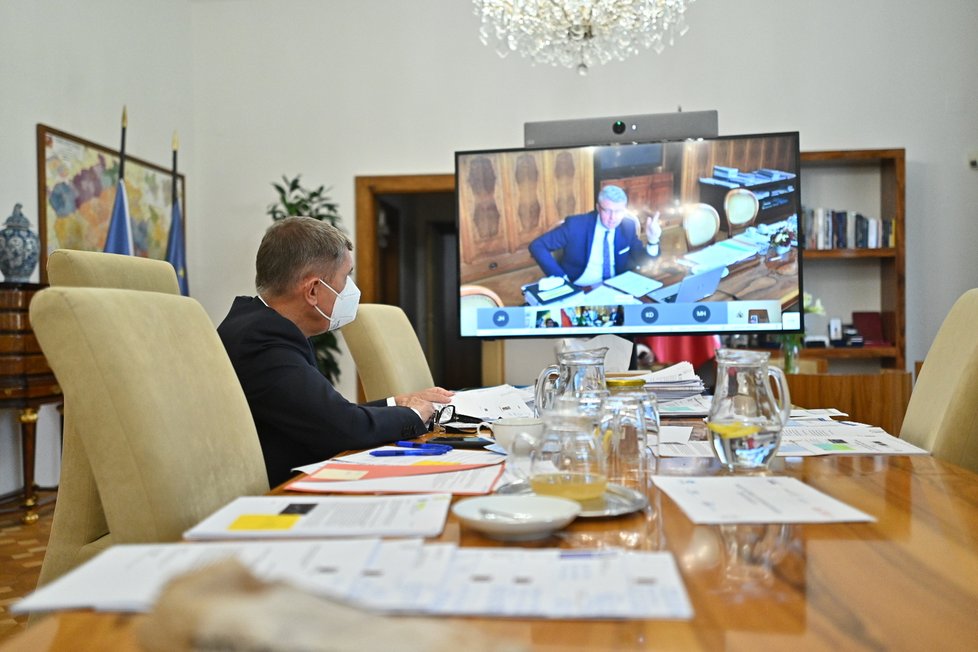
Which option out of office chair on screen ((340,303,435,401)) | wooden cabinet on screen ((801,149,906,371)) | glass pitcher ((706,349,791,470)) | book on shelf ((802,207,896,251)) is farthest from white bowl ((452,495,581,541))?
wooden cabinet on screen ((801,149,906,371))

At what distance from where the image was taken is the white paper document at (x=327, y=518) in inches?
31.3

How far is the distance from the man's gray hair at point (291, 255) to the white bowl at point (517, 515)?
3.99 feet

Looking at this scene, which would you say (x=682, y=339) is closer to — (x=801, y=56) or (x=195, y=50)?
(x=801, y=56)

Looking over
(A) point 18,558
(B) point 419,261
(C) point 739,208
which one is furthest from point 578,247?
(B) point 419,261

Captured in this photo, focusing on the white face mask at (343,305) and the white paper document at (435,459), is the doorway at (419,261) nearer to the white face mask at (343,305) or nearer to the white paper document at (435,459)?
the white face mask at (343,305)

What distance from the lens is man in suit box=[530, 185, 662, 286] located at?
2.72 metres

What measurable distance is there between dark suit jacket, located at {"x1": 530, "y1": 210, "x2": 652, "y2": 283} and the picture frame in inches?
100

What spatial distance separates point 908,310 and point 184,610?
5.39 metres

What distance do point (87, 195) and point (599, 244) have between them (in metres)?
3.06

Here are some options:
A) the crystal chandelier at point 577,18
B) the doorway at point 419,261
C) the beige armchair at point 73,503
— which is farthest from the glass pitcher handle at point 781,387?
the doorway at point 419,261

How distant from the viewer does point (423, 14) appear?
5.37 meters

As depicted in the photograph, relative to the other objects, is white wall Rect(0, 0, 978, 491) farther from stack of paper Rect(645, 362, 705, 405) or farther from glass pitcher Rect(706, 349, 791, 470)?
glass pitcher Rect(706, 349, 791, 470)

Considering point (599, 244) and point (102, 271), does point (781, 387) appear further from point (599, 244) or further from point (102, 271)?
point (599, 244)

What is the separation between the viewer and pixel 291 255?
6.39 ft
